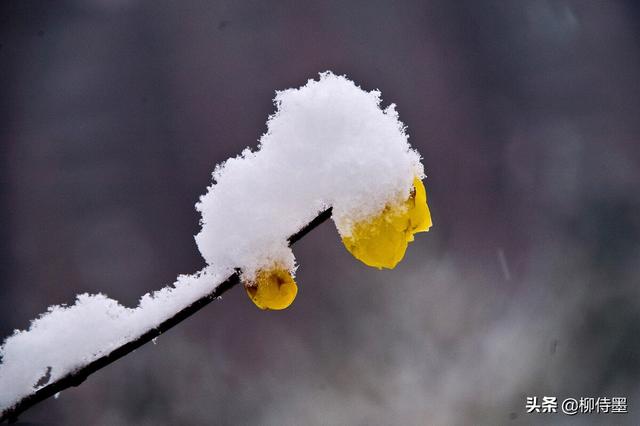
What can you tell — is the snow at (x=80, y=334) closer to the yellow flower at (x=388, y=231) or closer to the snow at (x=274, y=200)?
the snow at (x=274, y=200)

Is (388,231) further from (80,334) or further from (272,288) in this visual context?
(80,334)

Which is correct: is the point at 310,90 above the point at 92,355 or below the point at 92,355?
above

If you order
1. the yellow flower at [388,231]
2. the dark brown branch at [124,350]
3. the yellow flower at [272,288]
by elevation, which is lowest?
the dark brown branch at [124,350]

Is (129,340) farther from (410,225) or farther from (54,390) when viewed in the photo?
(410,225)

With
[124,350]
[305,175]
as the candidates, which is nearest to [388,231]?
[305,175]

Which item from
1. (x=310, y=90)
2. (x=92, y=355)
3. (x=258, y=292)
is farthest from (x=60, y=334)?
(x=310, y=90)

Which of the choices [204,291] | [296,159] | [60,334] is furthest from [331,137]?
[60,334]

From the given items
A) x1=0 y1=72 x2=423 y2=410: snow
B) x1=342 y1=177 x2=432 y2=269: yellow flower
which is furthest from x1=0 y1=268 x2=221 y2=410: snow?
x1=342 y1=177 x2=432 y2=269: yellow flower

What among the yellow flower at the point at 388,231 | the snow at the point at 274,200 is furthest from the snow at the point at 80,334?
the yellow flower at the point at 388,231
